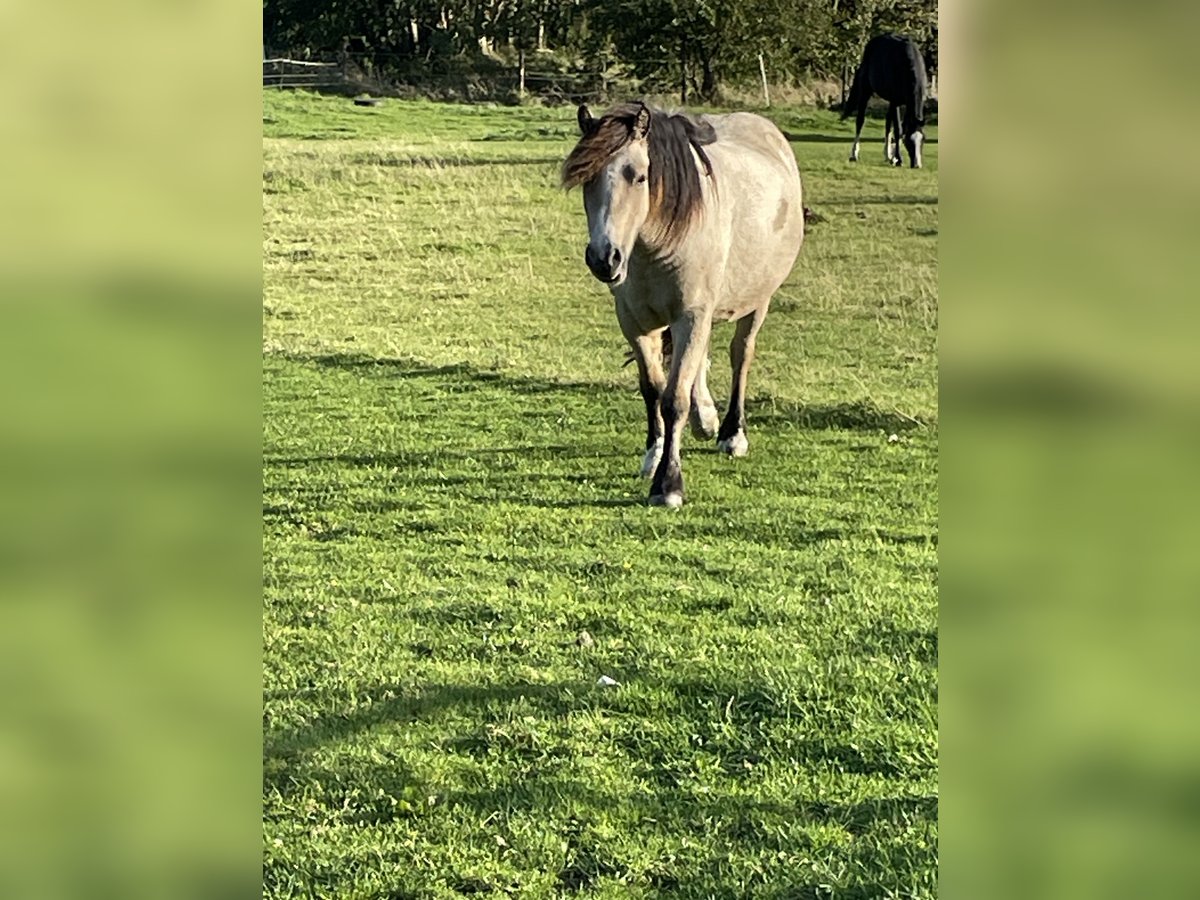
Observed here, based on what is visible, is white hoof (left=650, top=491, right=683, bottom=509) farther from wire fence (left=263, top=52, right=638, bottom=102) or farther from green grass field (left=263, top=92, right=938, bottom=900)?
wire fence (left=263, top=52, right=638, bottom=102)

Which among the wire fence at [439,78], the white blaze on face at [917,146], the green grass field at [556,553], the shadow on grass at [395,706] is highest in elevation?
the wire fence at [439,78]

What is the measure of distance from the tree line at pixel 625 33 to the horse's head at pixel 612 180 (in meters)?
1.11

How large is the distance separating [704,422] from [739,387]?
44 cm

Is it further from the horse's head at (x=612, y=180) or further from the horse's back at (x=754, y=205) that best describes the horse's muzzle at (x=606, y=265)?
the horse's back at (x=754, y=205)

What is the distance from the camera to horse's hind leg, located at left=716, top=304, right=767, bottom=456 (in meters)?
4.37

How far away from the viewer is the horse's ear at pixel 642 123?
10.2ft

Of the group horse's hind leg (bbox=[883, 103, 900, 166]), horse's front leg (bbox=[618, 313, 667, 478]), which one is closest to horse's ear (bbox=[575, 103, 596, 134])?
horse's front leg (bbox=[618, 313, 667, 478])

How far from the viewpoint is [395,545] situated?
12.3 ft

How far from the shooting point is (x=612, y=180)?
3.05 meters

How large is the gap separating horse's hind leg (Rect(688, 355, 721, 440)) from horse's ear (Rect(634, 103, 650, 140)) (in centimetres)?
100

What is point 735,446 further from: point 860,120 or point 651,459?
point 860,120
